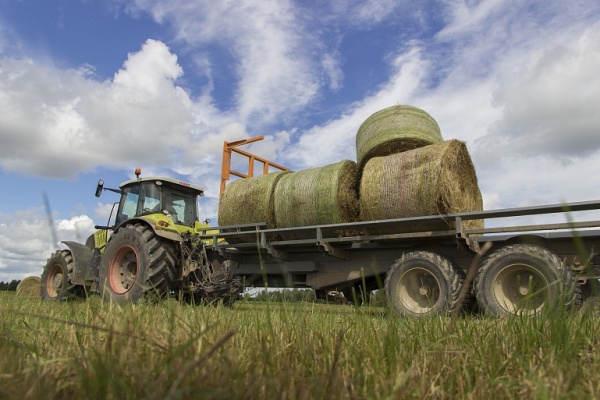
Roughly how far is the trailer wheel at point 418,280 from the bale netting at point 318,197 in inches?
41.2

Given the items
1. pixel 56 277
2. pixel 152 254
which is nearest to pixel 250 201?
pixel 152 254

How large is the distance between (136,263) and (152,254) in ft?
2.47

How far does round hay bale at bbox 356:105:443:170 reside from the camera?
20.4 ft

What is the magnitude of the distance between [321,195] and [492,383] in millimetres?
4827

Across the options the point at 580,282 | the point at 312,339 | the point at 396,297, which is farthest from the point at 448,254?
the point at 312,339

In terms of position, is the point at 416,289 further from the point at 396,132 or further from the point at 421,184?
the point at 396,132

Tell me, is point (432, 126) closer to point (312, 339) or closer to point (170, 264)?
point (170, 264)

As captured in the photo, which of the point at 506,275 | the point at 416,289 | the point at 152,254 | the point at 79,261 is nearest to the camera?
the point at 506,275

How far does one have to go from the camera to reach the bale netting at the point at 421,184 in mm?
5383

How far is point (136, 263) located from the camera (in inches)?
312

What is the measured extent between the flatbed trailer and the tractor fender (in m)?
3.69

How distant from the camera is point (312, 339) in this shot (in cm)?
195

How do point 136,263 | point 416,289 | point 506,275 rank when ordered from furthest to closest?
point 136,263
point 416,289
point 506,275

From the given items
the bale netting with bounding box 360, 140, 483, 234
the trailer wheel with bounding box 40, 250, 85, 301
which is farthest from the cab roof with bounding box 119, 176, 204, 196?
the bale netting with bounding box 360, 140, 483, 234
